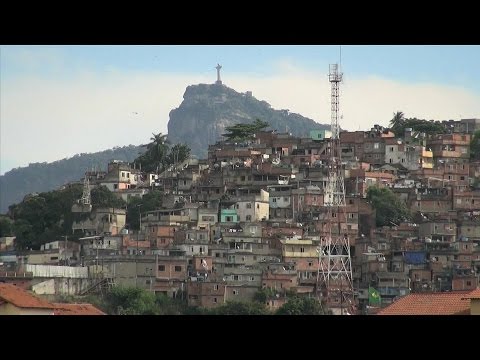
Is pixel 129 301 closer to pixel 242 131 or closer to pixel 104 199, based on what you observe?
pixel 104 199

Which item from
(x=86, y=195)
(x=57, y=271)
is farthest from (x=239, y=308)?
→ (x=86, y=195)

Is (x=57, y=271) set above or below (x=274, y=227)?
below

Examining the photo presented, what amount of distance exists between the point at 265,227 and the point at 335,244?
1.60m

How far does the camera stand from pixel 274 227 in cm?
3266

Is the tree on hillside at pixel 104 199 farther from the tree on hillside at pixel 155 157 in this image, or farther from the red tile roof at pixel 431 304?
the red tile roof at pixel 431 304

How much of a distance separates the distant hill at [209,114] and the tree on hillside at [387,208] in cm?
4782

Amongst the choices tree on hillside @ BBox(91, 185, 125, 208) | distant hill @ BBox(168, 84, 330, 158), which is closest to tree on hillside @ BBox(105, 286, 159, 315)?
tree on hillside @ BBox(91, 185, 125, 208)

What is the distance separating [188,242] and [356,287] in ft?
12.5

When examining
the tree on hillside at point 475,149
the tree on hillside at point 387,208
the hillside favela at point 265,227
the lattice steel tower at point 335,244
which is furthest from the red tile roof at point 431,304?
the tree on hillside at point 475,149

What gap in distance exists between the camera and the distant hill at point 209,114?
282 ft
